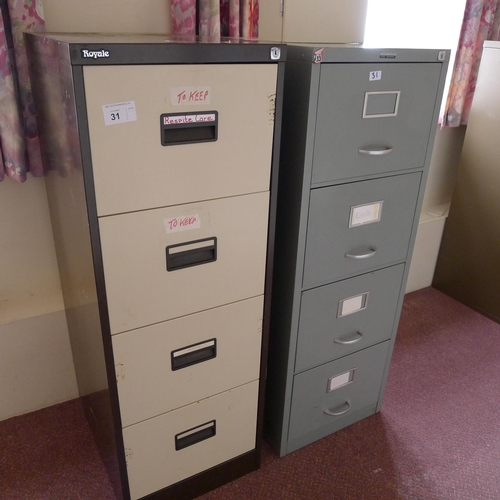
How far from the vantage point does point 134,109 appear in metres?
0.98

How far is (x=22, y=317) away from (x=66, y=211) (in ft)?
2.18

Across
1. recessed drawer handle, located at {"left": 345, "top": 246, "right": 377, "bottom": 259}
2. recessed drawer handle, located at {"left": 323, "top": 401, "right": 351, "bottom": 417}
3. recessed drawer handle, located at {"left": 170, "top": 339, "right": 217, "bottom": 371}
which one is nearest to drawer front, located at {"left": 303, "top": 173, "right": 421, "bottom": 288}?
recessed drawer handle, located at {"left": 345, "top": 246, "right": 377, "bottom": 259}

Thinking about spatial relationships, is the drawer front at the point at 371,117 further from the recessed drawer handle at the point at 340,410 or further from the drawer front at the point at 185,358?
the recessed drawer handle at the point at 340,410

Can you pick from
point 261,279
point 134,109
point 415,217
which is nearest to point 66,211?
point 134,109

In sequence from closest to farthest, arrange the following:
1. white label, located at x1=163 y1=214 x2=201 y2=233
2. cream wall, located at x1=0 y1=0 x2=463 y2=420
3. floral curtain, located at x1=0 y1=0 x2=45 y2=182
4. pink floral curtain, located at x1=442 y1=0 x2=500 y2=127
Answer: white label, located at x1=163 y1=214 x2=201 y2=233 < floral curtain, located at x1=0 y1=0 x2=45 y2=182 < cream wall, located at x1=0 y1=0 x2=463 y2=420 < pink floral curtain, located at x1=442 y1=0 x2=500 y2=127

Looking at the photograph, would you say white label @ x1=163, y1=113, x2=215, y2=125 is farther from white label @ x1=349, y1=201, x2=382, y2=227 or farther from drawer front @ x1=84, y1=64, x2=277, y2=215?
white label @ x1=349, y1=201, x2=382, y2=227

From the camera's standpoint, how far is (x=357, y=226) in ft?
4.81

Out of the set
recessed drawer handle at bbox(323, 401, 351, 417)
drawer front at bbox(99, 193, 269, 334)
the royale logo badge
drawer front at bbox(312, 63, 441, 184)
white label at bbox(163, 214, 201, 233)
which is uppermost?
the royale logo badge

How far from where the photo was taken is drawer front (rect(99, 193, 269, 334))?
3.65 ft

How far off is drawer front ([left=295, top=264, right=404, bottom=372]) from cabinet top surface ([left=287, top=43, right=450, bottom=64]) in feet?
2.26

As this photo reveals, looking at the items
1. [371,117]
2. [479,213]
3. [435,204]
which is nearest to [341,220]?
[371,117]

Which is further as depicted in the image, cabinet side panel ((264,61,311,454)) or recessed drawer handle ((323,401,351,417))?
recessed drawer handle ((323,401,351,417))

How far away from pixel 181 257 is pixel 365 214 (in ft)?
2.03

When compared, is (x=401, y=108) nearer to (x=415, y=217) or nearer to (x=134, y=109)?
(x=415, y=217)
